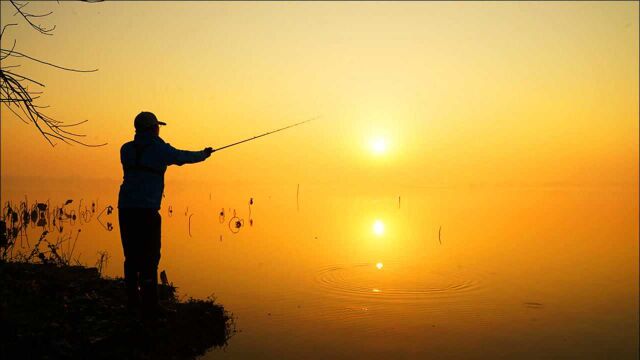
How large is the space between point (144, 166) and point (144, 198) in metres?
0.45

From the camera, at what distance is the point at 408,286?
14.9 m

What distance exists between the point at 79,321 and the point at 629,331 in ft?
34.8

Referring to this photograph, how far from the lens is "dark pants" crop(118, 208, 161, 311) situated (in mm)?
8016

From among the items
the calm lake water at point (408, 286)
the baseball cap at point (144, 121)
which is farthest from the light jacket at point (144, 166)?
the calm lake water at point (408, 286)

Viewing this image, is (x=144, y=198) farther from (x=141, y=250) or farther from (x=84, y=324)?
(x=84, y=324)

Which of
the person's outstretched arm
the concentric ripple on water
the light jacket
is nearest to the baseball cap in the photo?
the light jacket

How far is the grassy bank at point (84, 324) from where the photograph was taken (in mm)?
6855

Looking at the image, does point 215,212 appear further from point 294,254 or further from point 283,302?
point 283,302

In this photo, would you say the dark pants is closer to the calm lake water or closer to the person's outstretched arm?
the person's outstretched arm

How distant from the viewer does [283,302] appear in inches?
514

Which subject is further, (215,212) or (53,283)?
(215,212)

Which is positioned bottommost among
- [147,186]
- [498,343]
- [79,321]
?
[498,343]

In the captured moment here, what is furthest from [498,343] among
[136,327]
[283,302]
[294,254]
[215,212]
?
[215,212]

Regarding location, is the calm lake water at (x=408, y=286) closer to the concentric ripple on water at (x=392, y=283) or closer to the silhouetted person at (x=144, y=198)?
the concentric ripple on water at (x=392, y=283)
